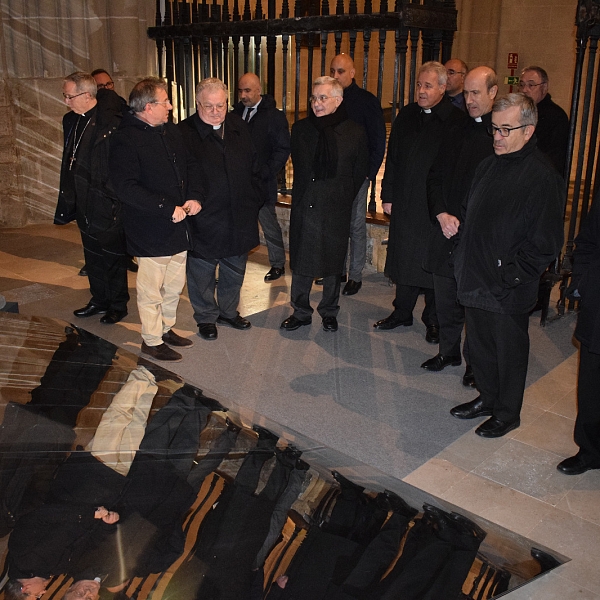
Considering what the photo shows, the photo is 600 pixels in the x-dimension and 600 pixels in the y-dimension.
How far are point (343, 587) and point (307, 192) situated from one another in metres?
3.73

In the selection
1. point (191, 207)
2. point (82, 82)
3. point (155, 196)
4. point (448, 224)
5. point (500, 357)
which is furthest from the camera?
point (82, 82)

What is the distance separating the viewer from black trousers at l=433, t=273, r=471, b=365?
4.39m

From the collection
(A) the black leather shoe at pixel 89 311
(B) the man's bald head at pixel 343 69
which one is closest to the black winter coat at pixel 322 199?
(B) the man's bald head at pixel 343 69

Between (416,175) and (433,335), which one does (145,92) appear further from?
(433,335)

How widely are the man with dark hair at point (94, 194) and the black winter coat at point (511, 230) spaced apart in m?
2.73

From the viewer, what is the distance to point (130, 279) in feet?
21.2

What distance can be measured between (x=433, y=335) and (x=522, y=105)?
2.08 meters

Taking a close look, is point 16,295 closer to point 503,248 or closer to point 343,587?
point 503,248

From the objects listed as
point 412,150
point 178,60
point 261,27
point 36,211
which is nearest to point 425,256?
point 412,150

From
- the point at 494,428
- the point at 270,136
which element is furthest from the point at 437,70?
the point at 494,428

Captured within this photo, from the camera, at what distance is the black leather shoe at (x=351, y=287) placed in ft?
19.8

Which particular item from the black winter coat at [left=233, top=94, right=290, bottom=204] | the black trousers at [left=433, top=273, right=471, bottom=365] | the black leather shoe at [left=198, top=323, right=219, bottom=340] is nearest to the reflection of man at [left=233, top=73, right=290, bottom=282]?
the black winter coat at [left=233, top=94, right=290, bottom=204]

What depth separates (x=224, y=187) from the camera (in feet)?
Result: 15.7

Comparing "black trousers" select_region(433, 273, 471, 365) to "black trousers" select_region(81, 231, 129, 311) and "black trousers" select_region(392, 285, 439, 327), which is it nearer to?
"black trousers" select_region(392, 285, 439, 327)
